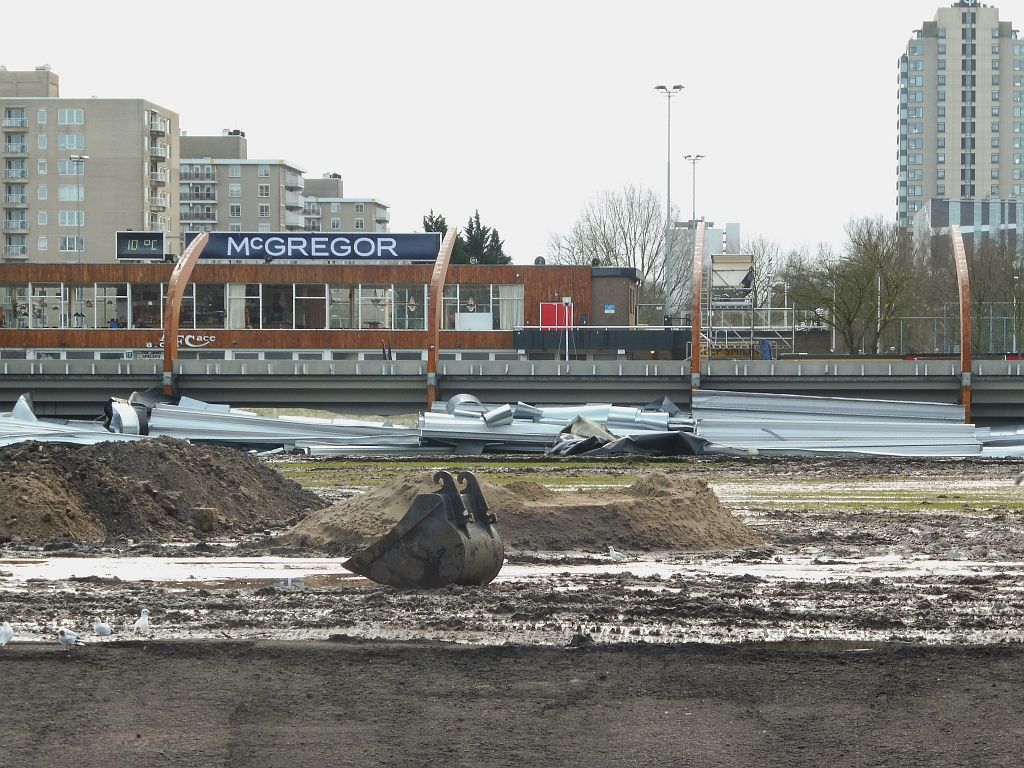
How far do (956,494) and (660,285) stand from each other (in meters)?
56.8

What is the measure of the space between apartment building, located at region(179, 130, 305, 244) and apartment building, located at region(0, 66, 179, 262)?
4052 centimetres

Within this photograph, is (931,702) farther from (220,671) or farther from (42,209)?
(42,209)

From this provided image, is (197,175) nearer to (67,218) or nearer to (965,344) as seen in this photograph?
(67,218)

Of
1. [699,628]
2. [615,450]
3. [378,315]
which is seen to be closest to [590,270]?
[378,315]

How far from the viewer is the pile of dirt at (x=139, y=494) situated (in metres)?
16.5

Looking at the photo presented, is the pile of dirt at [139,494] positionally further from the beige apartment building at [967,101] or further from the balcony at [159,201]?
the beige apartment building at [967,101]

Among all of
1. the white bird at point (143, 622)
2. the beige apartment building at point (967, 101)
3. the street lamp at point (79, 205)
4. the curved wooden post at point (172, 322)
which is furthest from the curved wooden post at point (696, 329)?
the beige apartment building at point (967, 101)

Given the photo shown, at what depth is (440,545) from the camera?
11383 mm

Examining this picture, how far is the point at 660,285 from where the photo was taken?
78.7m

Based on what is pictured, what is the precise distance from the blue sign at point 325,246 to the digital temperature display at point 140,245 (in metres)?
6.06

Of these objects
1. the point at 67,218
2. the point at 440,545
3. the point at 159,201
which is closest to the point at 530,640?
the point at 440,545

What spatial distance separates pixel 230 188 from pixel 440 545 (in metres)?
161

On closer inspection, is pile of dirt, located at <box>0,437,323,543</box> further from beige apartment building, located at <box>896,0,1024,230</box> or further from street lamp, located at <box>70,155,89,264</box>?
beige apartment building, located at <box>896,0,1024,230</box>

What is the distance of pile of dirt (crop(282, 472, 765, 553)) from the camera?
15266 millimetres
